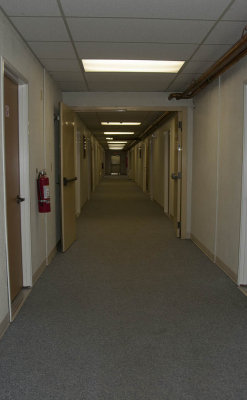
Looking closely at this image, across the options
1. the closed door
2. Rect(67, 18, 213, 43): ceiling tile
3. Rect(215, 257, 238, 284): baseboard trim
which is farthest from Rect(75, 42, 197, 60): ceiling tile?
the closed door

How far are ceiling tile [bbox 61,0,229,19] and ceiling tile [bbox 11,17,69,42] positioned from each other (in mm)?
257

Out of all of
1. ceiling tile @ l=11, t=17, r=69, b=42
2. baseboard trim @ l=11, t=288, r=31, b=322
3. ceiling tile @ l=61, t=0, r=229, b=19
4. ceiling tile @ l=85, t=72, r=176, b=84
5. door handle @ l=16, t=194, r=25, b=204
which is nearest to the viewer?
ceiling tile @ l=61, t=0, r=229, b=19

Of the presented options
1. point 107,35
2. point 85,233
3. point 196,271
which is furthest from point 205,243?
point 107,35

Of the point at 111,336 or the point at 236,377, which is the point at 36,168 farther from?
the point at 236,377

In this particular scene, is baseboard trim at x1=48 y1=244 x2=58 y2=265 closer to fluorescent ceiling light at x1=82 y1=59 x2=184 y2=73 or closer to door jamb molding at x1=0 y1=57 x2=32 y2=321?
door jamb molding at x1=0 y1=57 x2=32 y2=321

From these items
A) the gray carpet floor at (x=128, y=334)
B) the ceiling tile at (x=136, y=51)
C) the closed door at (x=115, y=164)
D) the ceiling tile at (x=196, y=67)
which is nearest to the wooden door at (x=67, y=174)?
the gray carpet floor at (x=128, y=334)

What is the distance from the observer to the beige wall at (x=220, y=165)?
371 cm

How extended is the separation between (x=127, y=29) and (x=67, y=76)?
189 centimetres

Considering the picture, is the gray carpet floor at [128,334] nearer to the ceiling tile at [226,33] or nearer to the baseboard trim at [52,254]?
the baseboard trim at [52,254]

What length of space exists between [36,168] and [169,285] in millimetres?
1895

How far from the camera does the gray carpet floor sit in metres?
2.05

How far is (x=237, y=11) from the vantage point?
2.72m

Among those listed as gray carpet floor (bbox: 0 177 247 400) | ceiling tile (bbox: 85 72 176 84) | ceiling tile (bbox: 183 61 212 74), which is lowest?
gray carpet floor (bbox: 0 177 247 400)

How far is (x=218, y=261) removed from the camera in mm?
4402
